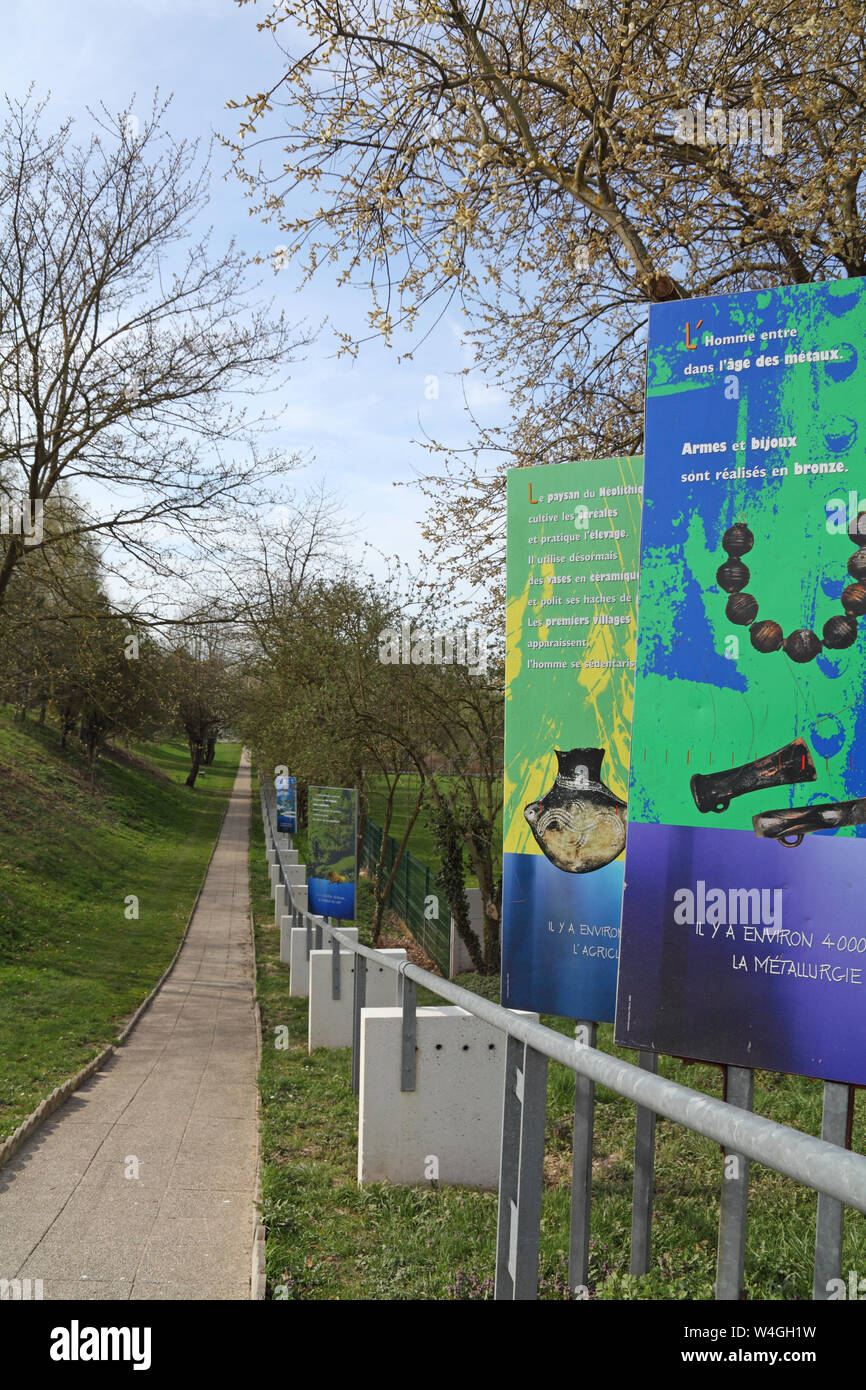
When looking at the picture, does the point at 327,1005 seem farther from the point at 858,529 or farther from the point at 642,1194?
the point at 858,529

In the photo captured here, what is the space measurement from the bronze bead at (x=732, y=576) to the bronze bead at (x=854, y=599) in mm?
274

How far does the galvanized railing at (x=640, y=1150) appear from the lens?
1.60m

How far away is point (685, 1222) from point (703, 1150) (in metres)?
1.13

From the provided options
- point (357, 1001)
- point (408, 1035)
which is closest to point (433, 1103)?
point (408, 1035)

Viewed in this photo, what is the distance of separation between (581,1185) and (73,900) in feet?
59.1

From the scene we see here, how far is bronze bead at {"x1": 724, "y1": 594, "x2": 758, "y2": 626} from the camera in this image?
2898 millimetres

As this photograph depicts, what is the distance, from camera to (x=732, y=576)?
293 cm

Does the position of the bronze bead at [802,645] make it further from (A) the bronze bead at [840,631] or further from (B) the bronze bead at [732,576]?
(B) the bronze bead at [732,576]

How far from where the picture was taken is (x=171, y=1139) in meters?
6.54

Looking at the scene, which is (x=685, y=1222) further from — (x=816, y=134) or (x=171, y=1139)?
(x=816, y=134)

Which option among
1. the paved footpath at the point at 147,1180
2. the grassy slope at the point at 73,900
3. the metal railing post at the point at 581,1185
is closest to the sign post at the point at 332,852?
the paved footpath at the point at 147,1180

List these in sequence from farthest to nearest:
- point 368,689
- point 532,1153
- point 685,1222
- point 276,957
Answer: point 276,957, point 368,689, point 685,1222, point 532,1153

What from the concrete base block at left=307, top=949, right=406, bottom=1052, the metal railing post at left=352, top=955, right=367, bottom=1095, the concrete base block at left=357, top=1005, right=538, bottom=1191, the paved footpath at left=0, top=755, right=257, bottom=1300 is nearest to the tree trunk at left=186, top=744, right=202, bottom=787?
the paved footpath at left=0, top=755, right=257, bottom=1300

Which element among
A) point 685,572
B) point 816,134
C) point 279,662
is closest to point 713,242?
point 816,134
